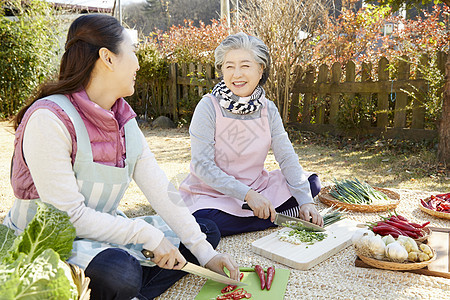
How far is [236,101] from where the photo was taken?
3.06m

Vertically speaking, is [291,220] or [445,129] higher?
[445,129]

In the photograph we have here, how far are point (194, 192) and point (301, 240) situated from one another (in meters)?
0.85

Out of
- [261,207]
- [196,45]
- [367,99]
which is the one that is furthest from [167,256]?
[196,45]

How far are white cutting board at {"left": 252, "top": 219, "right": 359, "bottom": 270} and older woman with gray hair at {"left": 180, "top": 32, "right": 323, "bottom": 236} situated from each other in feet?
0.59

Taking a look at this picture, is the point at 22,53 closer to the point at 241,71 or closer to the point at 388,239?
the point at 241,71

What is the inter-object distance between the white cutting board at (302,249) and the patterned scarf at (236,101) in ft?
2.95

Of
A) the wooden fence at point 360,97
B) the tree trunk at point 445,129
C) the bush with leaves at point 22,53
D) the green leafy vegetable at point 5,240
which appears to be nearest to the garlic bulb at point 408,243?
the green leafy vegetable at point 5,240

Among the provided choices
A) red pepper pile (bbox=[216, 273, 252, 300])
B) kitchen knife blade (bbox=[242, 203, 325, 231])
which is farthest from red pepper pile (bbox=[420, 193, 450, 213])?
red pepper pile (bbox=[216, 273, 252, 300])

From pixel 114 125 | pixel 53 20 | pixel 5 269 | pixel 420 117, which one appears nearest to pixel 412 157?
pixel 420 117

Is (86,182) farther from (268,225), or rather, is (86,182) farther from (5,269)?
(268,225)

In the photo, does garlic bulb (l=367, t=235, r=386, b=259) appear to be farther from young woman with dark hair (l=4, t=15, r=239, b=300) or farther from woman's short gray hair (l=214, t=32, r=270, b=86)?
woman's short gray hair (l=214, t=32, r=270, b=86)

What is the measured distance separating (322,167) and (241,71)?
9.05 ft

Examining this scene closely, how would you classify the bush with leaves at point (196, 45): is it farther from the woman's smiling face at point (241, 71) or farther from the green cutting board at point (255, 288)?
the green cutting board at point (255, 288)

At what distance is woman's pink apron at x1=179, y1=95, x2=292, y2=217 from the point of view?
3072 mm
